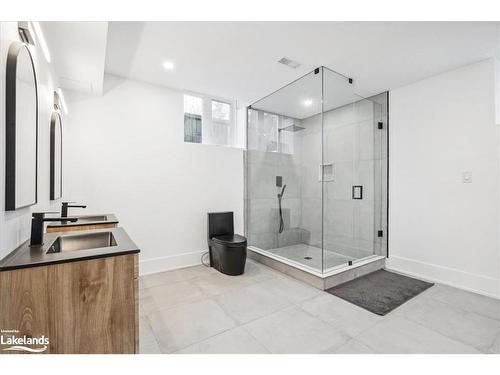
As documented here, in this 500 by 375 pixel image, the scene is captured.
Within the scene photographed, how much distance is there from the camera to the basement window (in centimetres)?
350

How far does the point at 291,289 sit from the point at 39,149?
257 cm

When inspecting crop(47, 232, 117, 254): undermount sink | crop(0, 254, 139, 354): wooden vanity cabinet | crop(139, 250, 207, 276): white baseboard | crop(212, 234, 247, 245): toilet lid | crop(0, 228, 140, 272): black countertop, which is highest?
crop(0, 228, 140, 272): black countertop

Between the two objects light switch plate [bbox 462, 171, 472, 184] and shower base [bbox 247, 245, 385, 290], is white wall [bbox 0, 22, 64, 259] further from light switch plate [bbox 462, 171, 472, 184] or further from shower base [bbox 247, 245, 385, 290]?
light switch plate [bbox 462, 171, 472, 184]

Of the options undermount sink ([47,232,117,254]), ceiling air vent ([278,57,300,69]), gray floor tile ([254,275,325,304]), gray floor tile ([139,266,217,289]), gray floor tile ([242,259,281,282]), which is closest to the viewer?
undermount sink ([47,232,117,254])

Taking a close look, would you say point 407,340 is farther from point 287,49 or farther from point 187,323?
point 287,49

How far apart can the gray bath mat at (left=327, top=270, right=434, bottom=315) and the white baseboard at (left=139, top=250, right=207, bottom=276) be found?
1882 millimetres

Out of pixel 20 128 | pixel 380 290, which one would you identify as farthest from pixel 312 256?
pixel 20 128

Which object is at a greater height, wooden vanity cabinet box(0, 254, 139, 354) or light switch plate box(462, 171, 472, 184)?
light switch plate box(462, 171, 472, 184)

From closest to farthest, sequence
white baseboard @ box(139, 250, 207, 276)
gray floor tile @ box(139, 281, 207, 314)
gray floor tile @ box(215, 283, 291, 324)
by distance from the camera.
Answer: gray floor tile @ box(215, 283, 291, 324) → gray floor tile @ box(139, 281, 207, 314) → white baseboard @ box(139, 250, 207, 276)

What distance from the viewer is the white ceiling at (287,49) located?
2.04m

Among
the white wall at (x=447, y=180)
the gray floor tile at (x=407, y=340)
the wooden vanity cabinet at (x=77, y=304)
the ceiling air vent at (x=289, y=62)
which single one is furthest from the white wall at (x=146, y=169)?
the white wall at (x=447, y=180)

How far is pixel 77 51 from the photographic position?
1.95m

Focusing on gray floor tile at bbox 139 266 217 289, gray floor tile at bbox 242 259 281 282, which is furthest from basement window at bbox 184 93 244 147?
gray floor tile at bbox 242 259 281 282

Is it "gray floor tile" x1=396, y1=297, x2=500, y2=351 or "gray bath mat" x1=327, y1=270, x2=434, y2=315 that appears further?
"gray bath mat" x1=327, y1=270, x2=434, y2=315
